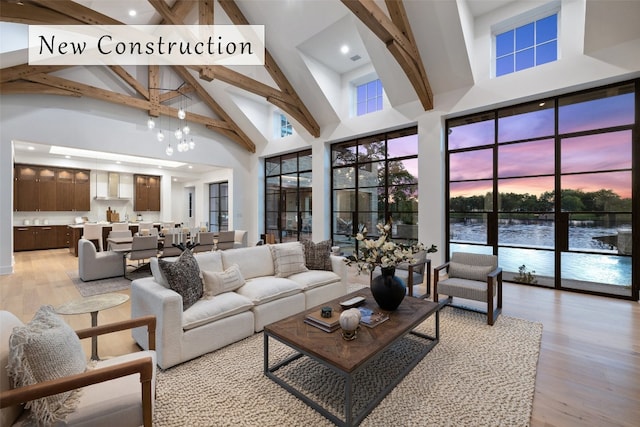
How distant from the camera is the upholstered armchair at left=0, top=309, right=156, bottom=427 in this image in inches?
46.6

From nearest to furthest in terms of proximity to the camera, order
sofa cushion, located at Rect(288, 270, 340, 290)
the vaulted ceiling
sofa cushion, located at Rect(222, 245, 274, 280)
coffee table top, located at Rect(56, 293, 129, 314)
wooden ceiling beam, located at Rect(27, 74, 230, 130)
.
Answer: coffee table top, located at Rect(56, 293, 129, 314), sofa cushion, located at Rect(222, 245, 274, 280), sofa cushion, located at Rect(288, 270, 340, 290), the vaulted ceiling, wooden ceiling beam, located at Rect(27, 74, 230, 130)

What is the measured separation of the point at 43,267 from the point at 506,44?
1056 cm

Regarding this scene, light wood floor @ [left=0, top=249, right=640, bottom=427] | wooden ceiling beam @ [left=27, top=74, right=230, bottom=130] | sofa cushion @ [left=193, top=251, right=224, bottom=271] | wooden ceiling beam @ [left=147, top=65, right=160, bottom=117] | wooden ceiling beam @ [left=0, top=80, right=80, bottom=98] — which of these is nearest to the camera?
light wood floor @ [left=0, top=249, right=640, bottom=427]

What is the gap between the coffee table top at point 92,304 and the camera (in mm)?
2111

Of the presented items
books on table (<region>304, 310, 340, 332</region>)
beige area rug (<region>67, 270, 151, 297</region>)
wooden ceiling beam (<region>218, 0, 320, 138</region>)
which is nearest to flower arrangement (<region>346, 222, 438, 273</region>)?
books on table (<region>304, 310, 340, 332</region>)

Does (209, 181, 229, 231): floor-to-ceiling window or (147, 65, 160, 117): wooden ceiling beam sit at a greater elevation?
(147, 65, 160, 117): wooden ceiling beam

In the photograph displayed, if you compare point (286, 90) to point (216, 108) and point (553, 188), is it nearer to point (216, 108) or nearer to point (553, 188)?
point (216, 108)

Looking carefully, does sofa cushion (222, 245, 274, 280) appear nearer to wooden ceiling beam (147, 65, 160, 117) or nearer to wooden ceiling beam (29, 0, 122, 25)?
wooden ceiling beam (29, 0, 122, 25)

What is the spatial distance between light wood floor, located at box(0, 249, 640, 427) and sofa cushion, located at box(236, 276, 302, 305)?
124 cm

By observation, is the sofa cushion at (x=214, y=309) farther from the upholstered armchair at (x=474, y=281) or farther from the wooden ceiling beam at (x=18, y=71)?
the wooden ceiling beam at (x=18, y=71)

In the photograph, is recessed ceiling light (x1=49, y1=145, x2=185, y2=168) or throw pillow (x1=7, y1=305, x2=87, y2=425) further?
recessed ceiling light (x1=49, y1=145, x2=185, y2=168)

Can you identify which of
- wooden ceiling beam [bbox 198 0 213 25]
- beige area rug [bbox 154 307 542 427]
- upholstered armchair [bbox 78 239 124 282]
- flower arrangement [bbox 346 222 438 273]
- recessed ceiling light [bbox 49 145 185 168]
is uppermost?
wooden ceiling beam [bbox 198 0 213 25]

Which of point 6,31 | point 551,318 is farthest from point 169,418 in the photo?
point 6,31

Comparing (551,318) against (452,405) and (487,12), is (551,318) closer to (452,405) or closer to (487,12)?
(452,405)
